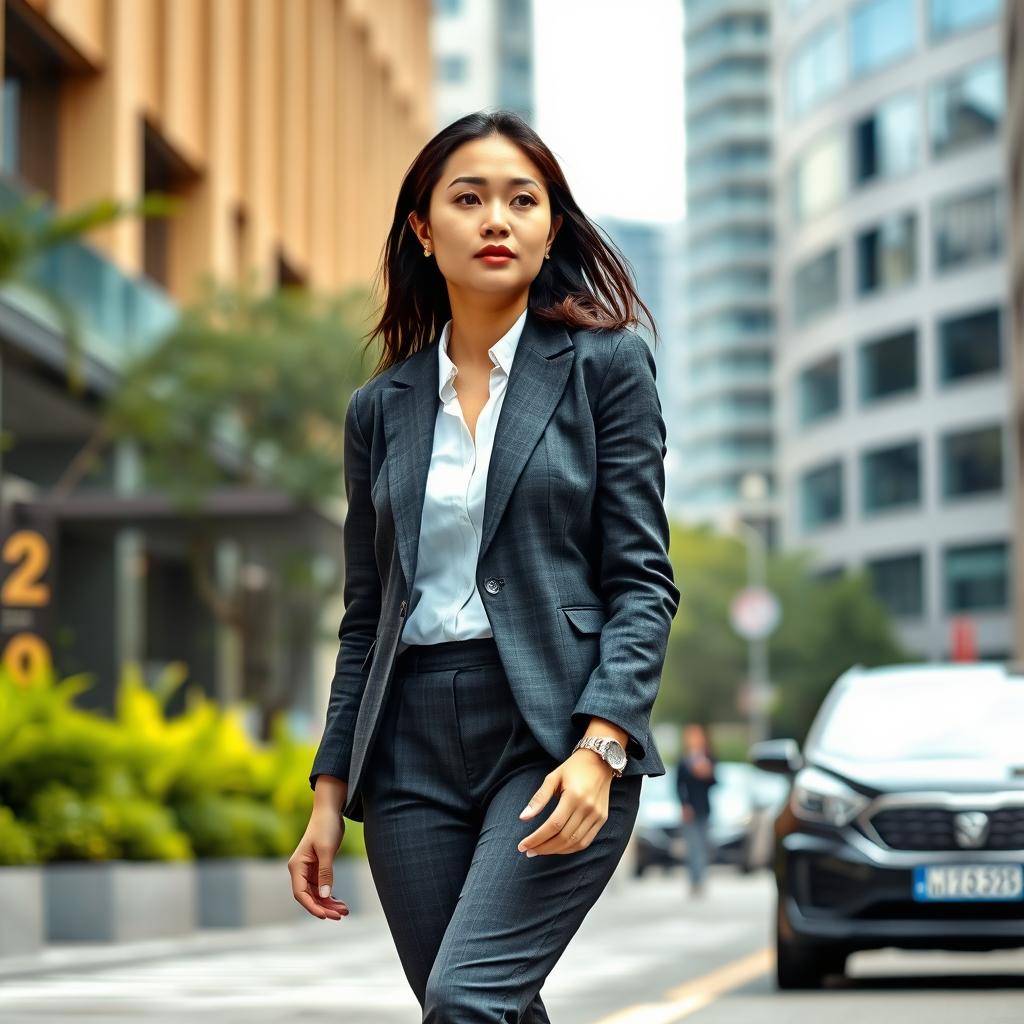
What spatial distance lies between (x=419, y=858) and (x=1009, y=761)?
7.78 metres

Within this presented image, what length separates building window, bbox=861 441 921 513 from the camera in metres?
80.1

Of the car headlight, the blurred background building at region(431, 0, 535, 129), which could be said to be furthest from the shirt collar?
the blurred background building at region(431, 0, 535, 129)

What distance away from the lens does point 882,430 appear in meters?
81.8

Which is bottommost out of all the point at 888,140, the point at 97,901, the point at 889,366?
the point at 97,901

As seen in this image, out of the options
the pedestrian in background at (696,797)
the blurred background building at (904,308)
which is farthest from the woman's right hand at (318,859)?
the blurred background building at (904,308)

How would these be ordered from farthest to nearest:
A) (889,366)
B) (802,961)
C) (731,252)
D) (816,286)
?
(731,252) → (816,286) → (889,366) → (802,961)

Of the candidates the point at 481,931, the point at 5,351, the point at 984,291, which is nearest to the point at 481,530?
the point at 481,931

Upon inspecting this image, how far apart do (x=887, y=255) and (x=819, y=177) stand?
21.8 ft

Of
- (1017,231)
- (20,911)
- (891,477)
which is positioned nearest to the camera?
(20,911)

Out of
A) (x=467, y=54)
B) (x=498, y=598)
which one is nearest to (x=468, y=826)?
(x=498, y=598)

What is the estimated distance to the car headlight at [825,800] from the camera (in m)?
10.9

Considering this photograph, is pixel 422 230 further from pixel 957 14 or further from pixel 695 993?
pixel 957 14

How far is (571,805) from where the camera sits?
3.48 meters

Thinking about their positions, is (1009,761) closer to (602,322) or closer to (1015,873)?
(1015,873)
